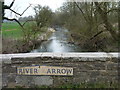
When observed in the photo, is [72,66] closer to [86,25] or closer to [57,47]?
[86,25]

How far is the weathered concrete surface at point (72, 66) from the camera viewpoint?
2.98 metres

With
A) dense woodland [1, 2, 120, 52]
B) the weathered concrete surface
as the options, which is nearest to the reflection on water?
dense woodland [1, 2, 120, 52]

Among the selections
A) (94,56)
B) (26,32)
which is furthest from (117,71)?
(26,32)

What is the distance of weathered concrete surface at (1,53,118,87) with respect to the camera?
2977 millimetres

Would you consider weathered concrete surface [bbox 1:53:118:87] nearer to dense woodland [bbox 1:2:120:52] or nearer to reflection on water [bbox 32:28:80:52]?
dense woodland [bbox 1:2:120:52]

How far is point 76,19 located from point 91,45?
2710 mm

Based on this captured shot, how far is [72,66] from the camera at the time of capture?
2.97 meters

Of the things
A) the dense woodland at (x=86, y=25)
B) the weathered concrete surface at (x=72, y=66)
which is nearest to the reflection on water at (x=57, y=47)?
the dense woodland at (x=86, y=25)

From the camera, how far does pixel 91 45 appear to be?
11.3 m

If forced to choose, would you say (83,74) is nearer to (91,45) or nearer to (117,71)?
(117,71)

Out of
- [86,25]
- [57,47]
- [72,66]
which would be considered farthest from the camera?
[57,47]

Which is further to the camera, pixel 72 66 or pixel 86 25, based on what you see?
pixel 86 25

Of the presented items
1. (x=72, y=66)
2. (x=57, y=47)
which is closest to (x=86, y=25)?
(x=57, y=47)

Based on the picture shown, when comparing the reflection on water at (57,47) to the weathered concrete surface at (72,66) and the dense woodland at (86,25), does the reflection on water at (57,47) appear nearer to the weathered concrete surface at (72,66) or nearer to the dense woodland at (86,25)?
the dense woodland at (86,25)
